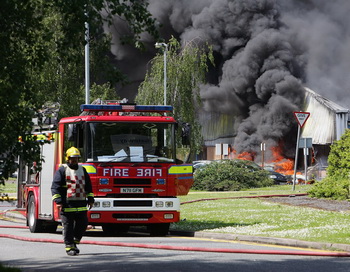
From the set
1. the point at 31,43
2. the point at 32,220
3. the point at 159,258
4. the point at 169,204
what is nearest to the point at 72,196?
the point at 159,258

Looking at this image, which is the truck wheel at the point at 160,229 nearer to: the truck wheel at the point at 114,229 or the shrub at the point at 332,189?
the truck wheel at the point at 114,229

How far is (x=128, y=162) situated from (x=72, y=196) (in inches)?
156

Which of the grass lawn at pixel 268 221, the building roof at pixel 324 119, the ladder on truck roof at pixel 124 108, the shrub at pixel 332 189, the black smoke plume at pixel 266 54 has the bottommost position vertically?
the grass lawn at pixel 268 221

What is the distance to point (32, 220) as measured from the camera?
56.7 ft

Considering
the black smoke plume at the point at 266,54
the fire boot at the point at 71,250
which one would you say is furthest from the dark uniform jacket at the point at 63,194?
the black smoke plume at the point at 266,54

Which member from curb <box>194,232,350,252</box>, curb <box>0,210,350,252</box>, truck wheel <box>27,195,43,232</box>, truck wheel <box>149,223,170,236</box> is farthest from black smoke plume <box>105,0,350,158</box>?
curb <box>194,232,350,252</box>

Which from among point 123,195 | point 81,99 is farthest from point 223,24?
point 123,195

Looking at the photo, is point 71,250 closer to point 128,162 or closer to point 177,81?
point 128,162

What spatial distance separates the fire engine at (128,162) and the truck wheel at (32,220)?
647mm

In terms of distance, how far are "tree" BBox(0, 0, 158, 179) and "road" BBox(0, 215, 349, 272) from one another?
170 centimetres

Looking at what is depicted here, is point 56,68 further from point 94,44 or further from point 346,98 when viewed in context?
point 94,44

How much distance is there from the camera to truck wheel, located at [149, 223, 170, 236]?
16.2 m

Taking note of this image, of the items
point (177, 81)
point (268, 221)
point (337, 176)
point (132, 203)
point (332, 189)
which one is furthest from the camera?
point (177, 81)

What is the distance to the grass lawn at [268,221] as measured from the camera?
14.2 metres
